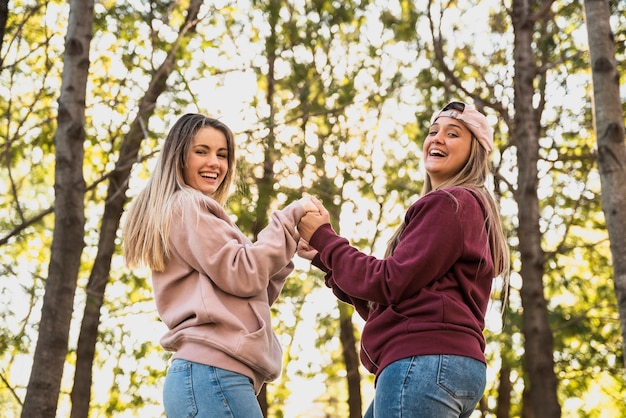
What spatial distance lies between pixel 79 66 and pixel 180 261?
2646mm

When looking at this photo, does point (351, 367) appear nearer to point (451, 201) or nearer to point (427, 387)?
point (451, 201)

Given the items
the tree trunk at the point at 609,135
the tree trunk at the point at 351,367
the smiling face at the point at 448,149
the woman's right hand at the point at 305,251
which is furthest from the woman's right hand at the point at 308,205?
the tree trunk at the point at 351,367

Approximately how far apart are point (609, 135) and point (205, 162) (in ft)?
8.58

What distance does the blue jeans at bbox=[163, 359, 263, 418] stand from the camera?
2.89m

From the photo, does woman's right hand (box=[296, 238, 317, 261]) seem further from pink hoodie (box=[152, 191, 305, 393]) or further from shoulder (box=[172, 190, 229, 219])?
shoulder (box=[172, 190, 229, 219])

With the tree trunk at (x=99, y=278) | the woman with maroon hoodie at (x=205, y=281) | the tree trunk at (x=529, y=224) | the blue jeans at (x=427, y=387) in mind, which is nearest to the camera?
the blue jeans at (x=427, y=387)

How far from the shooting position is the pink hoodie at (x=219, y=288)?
9.80 feet

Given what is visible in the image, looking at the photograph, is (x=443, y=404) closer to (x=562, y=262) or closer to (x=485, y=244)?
(x=485, y=244)

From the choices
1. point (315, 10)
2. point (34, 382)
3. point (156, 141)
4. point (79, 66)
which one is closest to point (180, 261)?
point (34, 382)

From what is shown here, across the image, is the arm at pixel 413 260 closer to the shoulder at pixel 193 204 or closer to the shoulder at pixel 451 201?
the shoulder at pixel 451 201

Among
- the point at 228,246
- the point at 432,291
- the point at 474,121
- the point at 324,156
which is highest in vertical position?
the point at 324,156

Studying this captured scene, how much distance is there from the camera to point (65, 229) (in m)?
5.22

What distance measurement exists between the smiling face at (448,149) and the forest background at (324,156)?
4209 mm

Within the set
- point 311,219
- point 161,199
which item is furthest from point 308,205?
point 161,199
